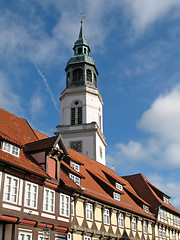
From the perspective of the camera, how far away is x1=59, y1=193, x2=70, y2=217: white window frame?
72.6ft

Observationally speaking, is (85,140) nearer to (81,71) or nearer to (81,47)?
(81,71)

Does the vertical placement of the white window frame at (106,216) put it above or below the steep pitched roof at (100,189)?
below

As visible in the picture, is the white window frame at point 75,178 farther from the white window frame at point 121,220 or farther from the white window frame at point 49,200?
the white window frame at point 121,220

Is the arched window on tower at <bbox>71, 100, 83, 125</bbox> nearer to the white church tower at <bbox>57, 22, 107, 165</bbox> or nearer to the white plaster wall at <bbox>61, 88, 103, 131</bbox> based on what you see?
the white church tower at <bbox>57, 22, 107, 165</bbox>

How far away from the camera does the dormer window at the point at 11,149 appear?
63.5ft

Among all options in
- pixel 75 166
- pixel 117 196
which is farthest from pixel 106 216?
pixel 75 166

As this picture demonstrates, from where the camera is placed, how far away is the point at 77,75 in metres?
53.7

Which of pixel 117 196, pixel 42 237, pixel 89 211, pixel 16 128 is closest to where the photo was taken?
pixel 42 237

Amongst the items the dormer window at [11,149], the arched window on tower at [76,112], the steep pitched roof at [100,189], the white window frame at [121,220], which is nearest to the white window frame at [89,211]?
the steep pitched roof at [100,189]

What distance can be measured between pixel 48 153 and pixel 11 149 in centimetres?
273

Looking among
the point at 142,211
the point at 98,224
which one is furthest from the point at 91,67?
the point at 98,224

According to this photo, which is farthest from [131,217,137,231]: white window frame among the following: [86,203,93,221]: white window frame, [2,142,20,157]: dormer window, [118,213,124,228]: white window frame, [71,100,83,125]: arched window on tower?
[71,100,83,125]: arched window on tower

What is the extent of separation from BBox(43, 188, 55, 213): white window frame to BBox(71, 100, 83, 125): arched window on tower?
27820 millimetres

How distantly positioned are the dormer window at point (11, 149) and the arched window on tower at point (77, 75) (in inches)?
1329
